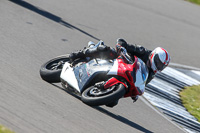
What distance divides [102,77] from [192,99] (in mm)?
3929

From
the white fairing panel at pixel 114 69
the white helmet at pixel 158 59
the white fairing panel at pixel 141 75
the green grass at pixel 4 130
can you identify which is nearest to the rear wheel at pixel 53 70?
the white fairing panel at pixel 114 69

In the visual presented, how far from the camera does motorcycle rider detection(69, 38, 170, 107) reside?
6.70 meters

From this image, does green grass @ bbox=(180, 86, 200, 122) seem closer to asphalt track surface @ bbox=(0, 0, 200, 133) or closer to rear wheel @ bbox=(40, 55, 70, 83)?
asphalt track surface @ bbox=(0, 0, 200, 133)

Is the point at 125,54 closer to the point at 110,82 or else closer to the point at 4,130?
the point at 110,82

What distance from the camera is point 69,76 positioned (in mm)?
7066

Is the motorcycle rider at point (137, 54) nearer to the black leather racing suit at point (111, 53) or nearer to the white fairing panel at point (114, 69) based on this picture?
the black leather racing suit at point (111, 53)

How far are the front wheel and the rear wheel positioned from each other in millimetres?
769

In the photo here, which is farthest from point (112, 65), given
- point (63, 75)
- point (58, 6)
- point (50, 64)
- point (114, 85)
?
point (58, 6)

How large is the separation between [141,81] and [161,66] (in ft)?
1.45

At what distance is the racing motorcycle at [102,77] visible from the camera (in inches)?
252

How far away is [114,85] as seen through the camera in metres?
6.48

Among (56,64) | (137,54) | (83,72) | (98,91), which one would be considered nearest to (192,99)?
(137,54)

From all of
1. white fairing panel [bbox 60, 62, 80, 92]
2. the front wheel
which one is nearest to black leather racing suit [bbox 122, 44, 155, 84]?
the front wheel

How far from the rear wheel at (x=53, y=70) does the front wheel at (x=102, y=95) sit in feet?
2.52
